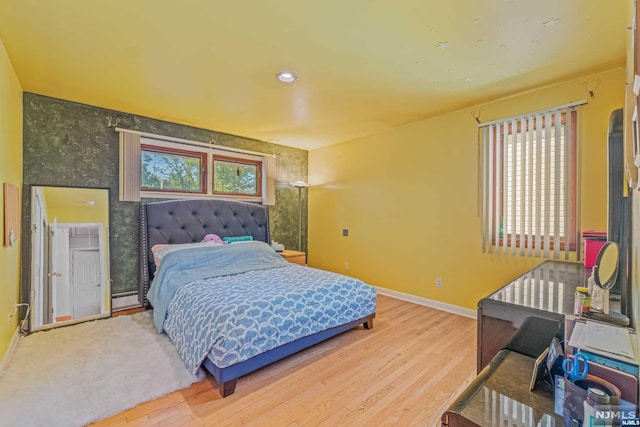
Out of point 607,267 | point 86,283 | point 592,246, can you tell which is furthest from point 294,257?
point 607,267

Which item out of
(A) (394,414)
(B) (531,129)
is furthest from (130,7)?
(B) (531,129)

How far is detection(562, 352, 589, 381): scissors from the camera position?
762 mm

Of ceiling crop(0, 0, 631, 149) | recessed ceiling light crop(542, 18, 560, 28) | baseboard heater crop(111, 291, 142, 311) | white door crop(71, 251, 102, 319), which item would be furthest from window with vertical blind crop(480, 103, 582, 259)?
white door crop(71, 251, 102, 319)

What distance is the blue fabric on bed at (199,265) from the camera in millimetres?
2711

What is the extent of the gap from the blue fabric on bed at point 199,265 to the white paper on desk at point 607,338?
109 inches

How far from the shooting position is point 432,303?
352cm

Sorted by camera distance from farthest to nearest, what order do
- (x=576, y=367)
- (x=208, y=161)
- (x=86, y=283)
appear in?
(x=208, y=161), (x=86, y=283), (x=576, y=367)

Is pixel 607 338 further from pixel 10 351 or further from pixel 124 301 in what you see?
pixel 124 301

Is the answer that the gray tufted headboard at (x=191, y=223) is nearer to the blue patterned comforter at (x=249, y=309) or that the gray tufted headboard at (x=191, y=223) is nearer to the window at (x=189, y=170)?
the window at (x=189, y=170)

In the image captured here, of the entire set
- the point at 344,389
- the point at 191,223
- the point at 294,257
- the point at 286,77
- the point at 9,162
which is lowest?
the point at 344,389

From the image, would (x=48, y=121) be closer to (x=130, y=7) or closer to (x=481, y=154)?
(x=130, y=7)

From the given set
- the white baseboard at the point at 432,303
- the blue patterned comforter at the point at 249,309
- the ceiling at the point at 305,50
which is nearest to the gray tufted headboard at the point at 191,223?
the blue patterned comforter at the point at 249,309

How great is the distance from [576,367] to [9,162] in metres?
3.65

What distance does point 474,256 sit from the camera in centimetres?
316
